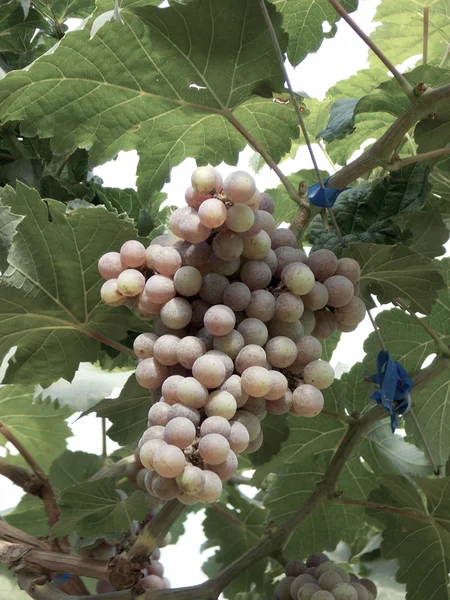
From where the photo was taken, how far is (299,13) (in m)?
0.95

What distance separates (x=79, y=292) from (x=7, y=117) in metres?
0.21

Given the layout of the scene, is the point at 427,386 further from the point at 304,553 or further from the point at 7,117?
the point at 7,117

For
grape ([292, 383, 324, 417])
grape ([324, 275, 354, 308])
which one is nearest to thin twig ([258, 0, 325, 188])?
grape ([324, 275, 354, 308])

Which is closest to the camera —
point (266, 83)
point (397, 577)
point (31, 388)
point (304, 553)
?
point (266, 83)

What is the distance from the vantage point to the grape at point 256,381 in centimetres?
61

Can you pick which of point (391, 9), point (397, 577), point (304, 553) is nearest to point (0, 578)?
point (304, 553)

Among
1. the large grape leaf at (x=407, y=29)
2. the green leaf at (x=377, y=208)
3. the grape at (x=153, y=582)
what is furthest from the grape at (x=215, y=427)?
the large grape leaf at (x=407, y=29)

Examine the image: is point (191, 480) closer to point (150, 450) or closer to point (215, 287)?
point (150, 450)

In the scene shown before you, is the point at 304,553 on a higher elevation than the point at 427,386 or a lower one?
lower

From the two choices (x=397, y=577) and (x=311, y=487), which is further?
(x=311, y=487)

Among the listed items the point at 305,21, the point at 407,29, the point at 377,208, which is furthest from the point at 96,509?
the point at 407,29

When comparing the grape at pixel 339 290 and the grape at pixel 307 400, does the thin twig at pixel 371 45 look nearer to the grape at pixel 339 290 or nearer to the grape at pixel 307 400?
the grape at pixel 339 290

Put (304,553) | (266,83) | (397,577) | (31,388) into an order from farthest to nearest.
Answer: (31,388) → (304,553) → (397,577) → (266,83)

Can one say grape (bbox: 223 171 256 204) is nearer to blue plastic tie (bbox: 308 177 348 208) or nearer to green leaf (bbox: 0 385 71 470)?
blue plastic tie (bbox: 308 177 348 208)
